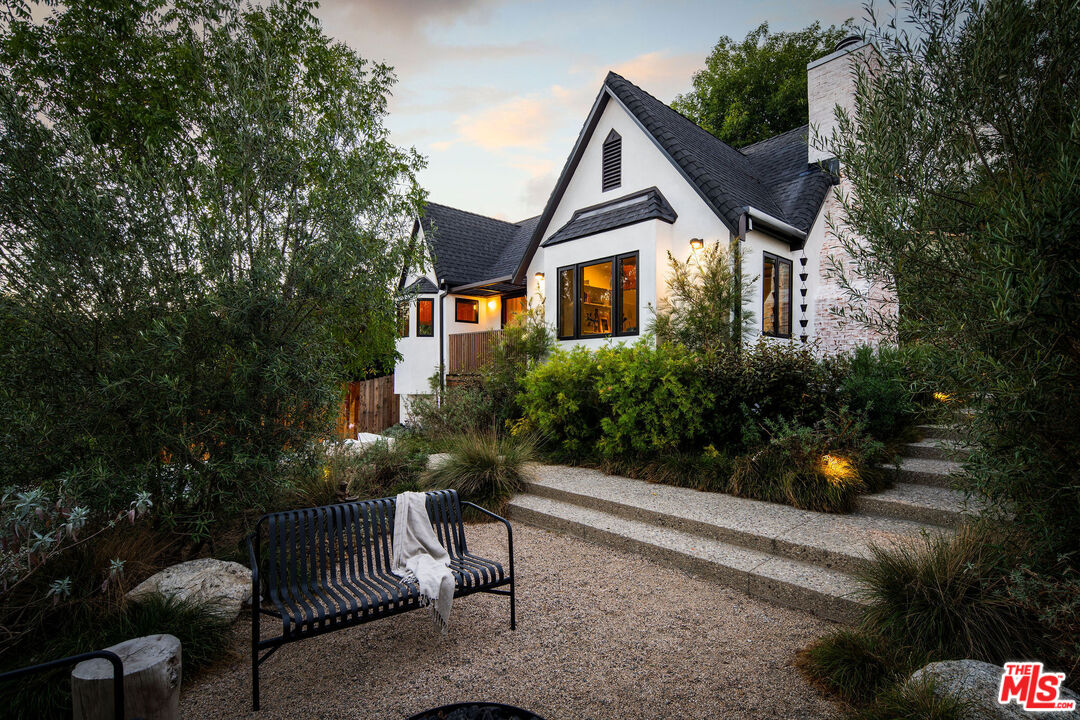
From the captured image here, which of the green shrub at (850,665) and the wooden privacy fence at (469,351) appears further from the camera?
the wooden privacy fence at (469,351)

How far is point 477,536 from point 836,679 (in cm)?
387

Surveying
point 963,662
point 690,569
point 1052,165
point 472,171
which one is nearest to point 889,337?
point 1052,165

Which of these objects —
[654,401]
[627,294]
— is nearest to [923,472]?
[654,401]

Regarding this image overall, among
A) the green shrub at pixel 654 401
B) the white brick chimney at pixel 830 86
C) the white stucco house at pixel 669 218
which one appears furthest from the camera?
the white brick chimney at pixel 830 86

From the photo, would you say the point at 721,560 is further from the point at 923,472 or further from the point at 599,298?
the point at 599,298

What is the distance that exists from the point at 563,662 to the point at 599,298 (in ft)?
27.4

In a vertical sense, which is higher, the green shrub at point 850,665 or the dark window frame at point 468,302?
the dark window frame at point 468,302

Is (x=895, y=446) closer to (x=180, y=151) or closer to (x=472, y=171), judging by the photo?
(x=180, y=151)

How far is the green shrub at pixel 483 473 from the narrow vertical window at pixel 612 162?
6.87 meters

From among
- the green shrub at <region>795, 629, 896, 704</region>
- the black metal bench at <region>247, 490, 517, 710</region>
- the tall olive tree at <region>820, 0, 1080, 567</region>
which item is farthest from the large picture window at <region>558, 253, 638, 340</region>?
the green shrub at <region>795, 629, 896, 704</region>

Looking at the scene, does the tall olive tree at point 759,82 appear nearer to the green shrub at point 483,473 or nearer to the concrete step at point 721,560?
the green shrub at point 483,473

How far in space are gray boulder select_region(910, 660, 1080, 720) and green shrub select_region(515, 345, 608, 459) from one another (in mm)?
5711

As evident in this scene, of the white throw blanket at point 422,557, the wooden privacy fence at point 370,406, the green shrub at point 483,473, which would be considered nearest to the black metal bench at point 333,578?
the white throw blanket at point 422,557

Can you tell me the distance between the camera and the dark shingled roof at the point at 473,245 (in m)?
14.8
